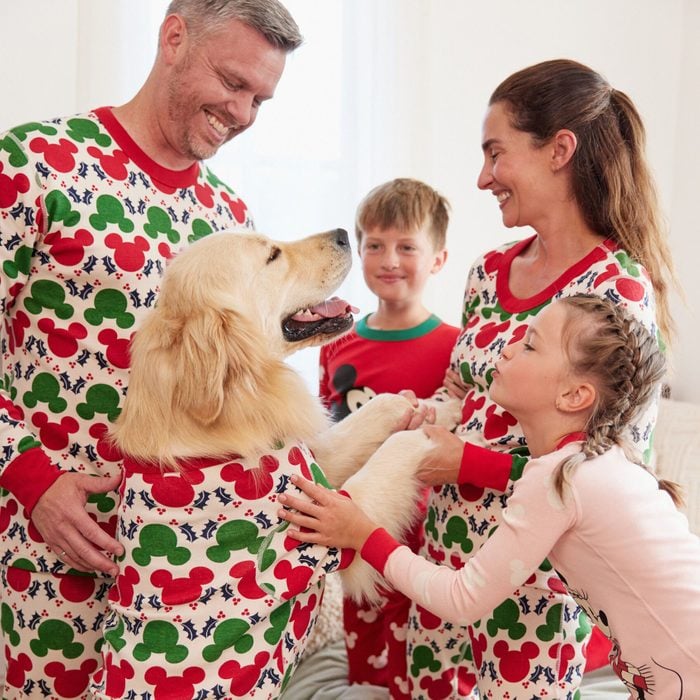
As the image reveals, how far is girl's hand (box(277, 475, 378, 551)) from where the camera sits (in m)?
1.31

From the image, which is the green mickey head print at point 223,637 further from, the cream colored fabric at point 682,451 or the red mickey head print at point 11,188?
the cream colored fabric at point 682,451

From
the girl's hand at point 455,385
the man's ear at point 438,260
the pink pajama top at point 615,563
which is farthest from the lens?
the man's ear at point 438,260

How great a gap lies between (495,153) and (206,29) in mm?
644

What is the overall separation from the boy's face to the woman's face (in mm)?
633

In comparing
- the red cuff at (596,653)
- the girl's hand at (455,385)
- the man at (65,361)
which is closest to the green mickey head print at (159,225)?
the man at (65,361)

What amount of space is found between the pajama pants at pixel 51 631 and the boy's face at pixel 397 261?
114 centimetres

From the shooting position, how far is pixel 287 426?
1377 millimetres

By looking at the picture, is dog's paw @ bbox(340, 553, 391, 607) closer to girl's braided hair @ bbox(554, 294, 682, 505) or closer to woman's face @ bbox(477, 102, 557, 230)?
girl's braided hair @ bbox(554, 294, 682, 505)

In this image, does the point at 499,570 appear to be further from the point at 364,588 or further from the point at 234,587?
the point at 234,587

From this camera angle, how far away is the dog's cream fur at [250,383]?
1.31 metres

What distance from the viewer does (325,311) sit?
64.8 inches

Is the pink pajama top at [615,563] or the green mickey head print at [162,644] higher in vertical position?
the pink pajama top at [615,563]

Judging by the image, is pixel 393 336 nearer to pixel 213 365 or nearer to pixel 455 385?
pixel 455 385

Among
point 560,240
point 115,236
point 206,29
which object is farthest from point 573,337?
point 206,29
